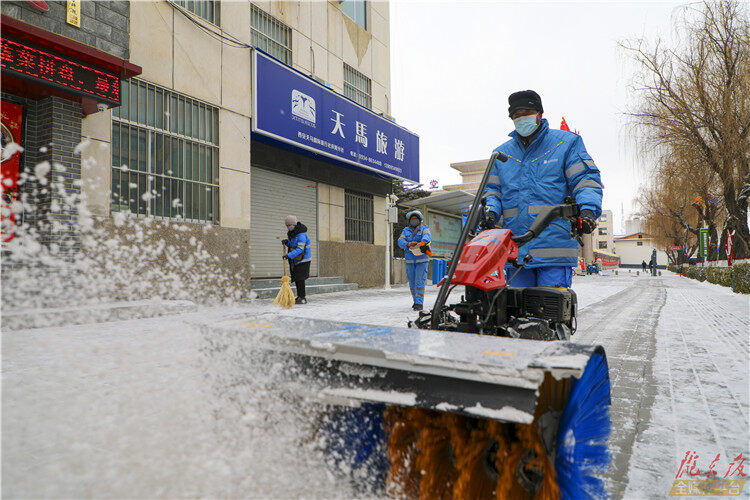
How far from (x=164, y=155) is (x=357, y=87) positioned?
8.21 m

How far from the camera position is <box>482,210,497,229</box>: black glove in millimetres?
2846

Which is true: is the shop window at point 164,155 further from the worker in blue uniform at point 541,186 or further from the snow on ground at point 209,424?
the worker in blue uniform at point 541,186

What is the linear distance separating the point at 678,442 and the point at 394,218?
41.1 ft

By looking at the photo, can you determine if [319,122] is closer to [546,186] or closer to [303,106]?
[303,106]

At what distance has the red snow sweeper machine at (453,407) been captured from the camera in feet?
4.08

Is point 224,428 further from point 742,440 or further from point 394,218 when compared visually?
point 394,218

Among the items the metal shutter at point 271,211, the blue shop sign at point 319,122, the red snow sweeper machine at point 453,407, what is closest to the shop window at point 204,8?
the blue shop sign at point 319,122

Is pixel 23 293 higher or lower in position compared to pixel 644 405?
higher

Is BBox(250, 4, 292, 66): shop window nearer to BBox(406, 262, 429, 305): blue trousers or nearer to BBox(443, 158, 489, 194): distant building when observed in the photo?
BBox(406, 262, 429, 305): blue trousers

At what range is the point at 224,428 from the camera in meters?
1.86

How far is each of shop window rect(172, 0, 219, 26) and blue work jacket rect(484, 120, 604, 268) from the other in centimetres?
845

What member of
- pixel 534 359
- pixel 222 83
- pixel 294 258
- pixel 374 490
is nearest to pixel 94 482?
pixel 374 490

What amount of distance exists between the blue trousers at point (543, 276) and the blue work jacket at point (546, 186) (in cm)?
5

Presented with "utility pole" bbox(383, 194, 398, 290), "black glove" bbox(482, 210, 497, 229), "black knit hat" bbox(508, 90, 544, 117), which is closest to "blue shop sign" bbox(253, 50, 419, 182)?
"utility pole" bbox(383, 194, 398, 290)
